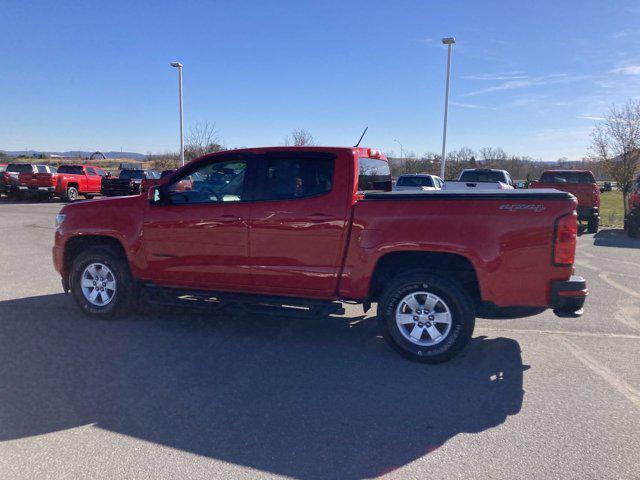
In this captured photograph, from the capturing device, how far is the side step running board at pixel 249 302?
4766 mm

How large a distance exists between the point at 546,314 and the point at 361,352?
9.55ft

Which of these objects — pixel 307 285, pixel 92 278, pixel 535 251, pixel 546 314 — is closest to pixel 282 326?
pixel 307 285

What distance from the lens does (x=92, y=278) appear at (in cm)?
571

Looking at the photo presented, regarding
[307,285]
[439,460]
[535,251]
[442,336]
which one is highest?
[535,251]

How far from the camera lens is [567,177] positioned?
15.5m

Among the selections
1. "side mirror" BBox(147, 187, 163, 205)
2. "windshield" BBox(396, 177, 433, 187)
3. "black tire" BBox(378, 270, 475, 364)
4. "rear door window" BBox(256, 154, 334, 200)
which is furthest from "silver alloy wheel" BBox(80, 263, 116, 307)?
"windshield" BBox(396, 177, 433, 187)

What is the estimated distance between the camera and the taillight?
404 centimetres

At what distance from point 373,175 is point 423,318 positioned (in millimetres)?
1697

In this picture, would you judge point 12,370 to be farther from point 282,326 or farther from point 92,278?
point 282,326

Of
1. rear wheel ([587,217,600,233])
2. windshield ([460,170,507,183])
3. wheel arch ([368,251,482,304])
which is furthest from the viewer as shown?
windshield ([460,170,507,183])

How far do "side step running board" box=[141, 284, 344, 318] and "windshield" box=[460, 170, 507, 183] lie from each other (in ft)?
43.1

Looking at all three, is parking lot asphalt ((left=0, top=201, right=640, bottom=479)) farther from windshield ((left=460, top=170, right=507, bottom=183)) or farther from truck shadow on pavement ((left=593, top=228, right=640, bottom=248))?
windshield ((left=460, top=170, right=507, bottom=183))

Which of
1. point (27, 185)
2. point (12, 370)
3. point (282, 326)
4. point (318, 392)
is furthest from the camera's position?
point (27, 185)

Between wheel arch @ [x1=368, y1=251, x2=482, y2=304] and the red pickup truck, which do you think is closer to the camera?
the red pickup truck
